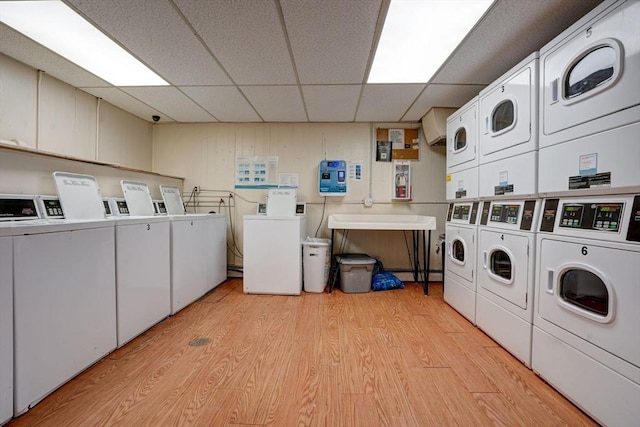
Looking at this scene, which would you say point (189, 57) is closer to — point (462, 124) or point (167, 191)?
point (167, 191)

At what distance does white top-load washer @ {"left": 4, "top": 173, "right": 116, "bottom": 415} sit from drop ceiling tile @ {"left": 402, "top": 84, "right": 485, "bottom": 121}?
281cm

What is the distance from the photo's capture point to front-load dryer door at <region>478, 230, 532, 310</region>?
1.52 m

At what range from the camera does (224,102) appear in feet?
8.70

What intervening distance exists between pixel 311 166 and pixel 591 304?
273 cm

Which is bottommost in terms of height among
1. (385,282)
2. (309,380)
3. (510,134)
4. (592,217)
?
(309,380)

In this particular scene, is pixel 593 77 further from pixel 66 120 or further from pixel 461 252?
pixel 66 120

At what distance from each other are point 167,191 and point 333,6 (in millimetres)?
2749

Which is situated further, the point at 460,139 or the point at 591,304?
the point at 460,139

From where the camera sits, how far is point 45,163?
1919 mm

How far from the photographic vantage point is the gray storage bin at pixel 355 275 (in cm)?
281

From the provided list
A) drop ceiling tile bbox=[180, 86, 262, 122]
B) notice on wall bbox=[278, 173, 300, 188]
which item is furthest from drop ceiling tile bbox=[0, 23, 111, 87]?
notice on wall bbox=[278, 173, 300, 188]

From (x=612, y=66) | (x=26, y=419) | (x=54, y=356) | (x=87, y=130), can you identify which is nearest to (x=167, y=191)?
(x=87, y=130)

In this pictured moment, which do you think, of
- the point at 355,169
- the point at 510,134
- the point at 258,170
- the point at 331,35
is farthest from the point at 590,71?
the point at 258,170

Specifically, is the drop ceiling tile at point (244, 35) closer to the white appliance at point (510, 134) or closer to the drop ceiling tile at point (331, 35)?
the drop ceiling tile at point (331, 35)
